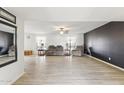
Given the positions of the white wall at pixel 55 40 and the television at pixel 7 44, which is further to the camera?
the white wall at pixel 55 40

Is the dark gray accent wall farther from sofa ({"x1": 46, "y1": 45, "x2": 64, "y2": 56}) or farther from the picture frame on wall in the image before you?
sofa ({"x1": 46, "y1": 45, "x2": 64, "y2": 56})

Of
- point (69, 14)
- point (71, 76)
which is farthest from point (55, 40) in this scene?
point (69, 14)

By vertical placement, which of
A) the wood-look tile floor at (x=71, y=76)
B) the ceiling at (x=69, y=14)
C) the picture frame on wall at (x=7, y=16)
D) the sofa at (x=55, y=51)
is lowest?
the wood-look tile floor at (x=71, y=76)

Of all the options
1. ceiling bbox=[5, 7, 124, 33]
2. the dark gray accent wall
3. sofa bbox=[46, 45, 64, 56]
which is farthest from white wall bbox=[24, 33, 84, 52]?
ceiling bbox=[5, 7, 124, 33]

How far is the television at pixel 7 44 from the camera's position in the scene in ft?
10.4

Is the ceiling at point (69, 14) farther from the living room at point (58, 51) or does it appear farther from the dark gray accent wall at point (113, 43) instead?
the dark gray accent wall at point (113, 43)

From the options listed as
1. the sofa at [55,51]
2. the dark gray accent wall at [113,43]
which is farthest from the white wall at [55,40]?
the dark gray accent wall at [113,43]

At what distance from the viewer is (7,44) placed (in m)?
3.49

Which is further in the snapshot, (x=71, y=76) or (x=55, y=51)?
(x=55, y=51)

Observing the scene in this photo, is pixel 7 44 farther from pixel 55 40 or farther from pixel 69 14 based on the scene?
pixel 55 40

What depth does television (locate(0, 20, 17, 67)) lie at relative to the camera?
316 cm
